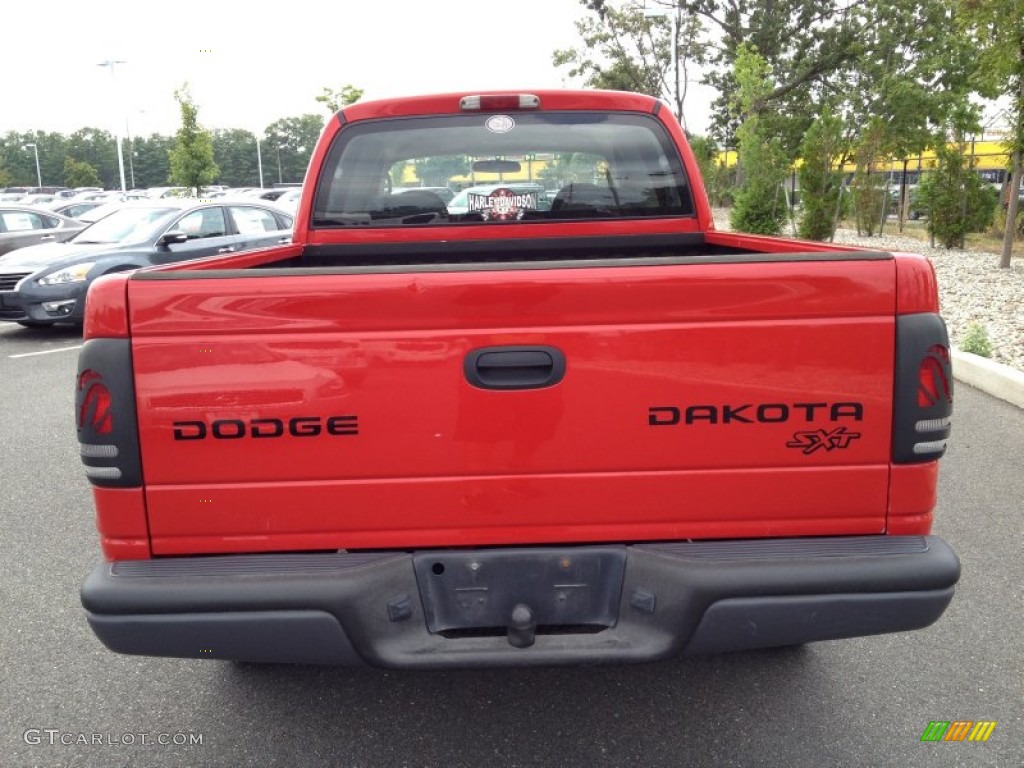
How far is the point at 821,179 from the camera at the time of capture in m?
19.1

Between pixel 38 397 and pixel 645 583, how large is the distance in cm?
742

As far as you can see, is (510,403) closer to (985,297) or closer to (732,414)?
(732,414)

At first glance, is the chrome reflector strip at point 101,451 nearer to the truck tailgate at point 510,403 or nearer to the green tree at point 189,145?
the truck tailgate at point 510,403

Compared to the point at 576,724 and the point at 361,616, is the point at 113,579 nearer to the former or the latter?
the point at 361,616

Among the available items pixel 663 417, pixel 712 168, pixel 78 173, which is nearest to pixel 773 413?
pixel 663 417

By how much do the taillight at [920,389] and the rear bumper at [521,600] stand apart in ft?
0.91

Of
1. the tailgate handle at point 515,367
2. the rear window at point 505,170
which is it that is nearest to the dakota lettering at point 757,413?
the tailgate handle at point 515,367

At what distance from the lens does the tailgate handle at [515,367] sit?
2229 mm

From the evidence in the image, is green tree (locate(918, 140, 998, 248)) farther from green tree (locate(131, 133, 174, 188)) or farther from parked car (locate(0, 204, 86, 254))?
green tree (locate(131, 133, 174, 188))

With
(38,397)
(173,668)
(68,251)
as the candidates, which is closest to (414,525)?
(173,668)

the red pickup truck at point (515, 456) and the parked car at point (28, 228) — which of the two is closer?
the red pickup truck at point (515, 456)

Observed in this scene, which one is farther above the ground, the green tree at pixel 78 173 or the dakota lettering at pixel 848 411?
the green tree at pixel 78 173

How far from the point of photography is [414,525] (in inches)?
91.2
